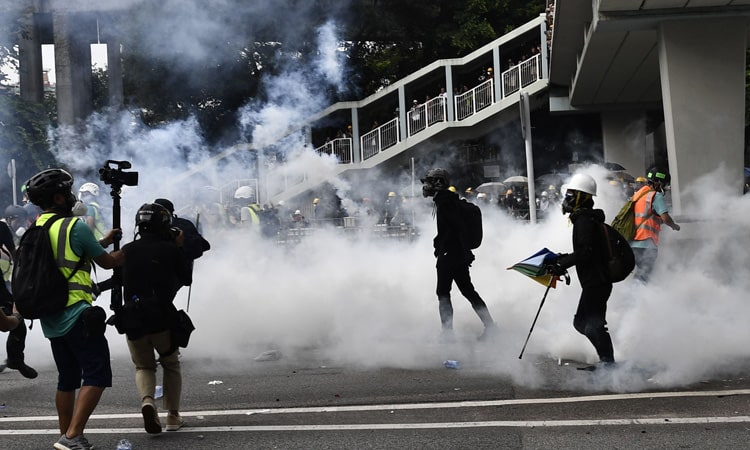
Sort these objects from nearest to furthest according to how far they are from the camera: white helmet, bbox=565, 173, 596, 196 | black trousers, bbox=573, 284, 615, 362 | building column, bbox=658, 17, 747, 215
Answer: black trousers, bbox=573, 284, 615, 362, white helmet, bbox=565, 173, 596, 196, building column, bbox=658, 17, 747, 215

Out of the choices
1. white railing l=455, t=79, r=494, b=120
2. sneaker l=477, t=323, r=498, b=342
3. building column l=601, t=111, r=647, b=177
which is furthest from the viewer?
building column l=601, t=111, r=647, b=177

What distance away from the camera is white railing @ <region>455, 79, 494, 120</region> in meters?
25.6

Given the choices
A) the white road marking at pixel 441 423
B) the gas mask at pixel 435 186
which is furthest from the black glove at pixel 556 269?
the gas mask at pixel 435 186

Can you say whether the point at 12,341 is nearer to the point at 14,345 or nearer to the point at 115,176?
the point at 14,345

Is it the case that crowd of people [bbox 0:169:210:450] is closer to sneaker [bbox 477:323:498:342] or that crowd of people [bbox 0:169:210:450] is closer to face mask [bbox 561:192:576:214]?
face mask [bbox 561:192:576:214]

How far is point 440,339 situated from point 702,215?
3.31 m

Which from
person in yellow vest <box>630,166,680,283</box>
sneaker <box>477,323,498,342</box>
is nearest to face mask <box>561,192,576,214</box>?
sneaker <box>477,323,498,342</box>

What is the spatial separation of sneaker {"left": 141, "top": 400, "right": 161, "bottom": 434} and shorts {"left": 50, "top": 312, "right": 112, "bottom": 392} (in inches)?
15.5

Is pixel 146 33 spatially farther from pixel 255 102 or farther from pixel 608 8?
pixel 608 8

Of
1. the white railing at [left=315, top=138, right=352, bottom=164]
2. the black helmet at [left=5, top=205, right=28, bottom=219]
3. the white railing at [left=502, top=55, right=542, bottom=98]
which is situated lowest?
→ the black helmet at [left=5, top=205, right=28, bottom=219]

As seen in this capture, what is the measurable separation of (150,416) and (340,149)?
65.5ft

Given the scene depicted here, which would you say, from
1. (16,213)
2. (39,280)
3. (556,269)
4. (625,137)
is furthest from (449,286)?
(625,137)

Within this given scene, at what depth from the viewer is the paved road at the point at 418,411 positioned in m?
4.92

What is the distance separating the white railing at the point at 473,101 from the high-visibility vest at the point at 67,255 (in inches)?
848
